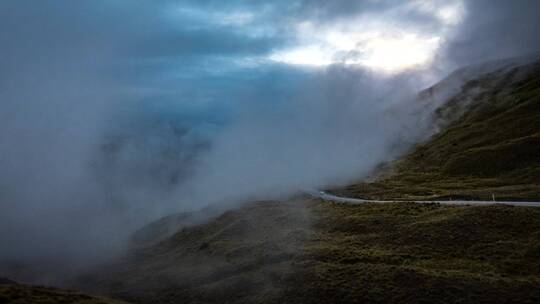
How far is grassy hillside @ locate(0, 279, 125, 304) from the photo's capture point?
190 feet

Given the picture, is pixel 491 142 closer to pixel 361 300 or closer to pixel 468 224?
pixel 468 224

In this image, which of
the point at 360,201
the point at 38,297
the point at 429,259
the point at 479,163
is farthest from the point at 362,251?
the point at 479,163

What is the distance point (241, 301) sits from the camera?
6969 cm

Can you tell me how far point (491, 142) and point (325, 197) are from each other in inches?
2256

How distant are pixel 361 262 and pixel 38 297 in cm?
3833

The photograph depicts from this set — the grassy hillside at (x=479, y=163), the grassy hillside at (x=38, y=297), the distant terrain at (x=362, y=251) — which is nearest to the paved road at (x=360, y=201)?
the distant terrain at (x=362, y=251)

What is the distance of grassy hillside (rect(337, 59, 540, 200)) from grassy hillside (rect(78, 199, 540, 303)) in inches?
717

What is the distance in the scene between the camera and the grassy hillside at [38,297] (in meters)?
58.0

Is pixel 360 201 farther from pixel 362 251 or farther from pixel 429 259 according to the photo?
pixel 429 259

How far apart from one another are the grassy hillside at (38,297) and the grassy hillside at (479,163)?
214ft

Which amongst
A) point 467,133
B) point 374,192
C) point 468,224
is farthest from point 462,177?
point 468,224

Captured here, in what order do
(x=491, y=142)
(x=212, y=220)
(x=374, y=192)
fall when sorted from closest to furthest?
1. (x=374, y=192)
2. (x=212, y=220)
3. (x=491, y=142)

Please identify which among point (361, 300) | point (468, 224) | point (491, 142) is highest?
point (491, 142)

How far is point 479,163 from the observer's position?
134000 millimetres
